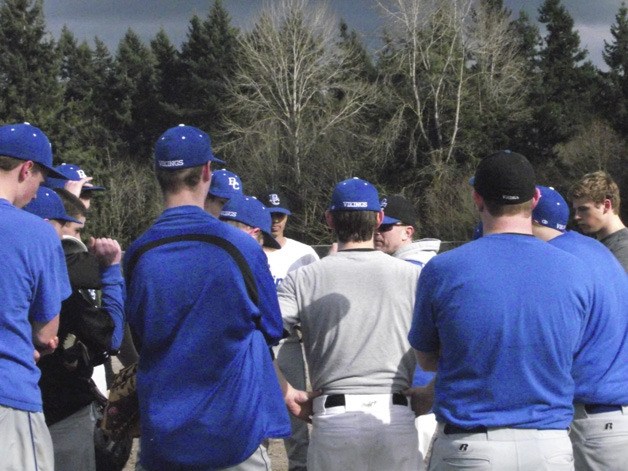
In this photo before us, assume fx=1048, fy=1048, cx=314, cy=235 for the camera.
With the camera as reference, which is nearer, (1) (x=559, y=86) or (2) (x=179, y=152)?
(2) (x=179, y=152)

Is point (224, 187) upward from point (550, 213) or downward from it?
upward

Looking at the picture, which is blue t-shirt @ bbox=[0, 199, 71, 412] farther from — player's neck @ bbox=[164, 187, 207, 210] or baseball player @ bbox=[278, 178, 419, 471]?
baseball player @ bbox=[278, 178, 419, 471]

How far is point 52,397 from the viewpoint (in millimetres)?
5039

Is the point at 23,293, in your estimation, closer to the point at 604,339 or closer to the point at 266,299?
the point at 266,299

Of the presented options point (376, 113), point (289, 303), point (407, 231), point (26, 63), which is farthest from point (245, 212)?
point (26, 63)

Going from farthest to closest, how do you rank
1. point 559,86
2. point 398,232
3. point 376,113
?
point 559,86, point 376,113, point 398,232

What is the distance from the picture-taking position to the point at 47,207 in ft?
17.9

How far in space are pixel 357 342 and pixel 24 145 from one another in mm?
1883

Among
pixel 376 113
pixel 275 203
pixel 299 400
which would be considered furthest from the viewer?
pixel 376 113

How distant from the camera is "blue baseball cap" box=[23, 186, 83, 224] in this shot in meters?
5.42

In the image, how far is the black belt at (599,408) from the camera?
5.10 m

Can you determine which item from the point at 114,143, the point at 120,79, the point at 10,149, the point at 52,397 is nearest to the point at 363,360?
the point at 52,397

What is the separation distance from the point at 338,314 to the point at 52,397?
57.0 inches

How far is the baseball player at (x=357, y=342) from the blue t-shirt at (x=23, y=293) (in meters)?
1.38
